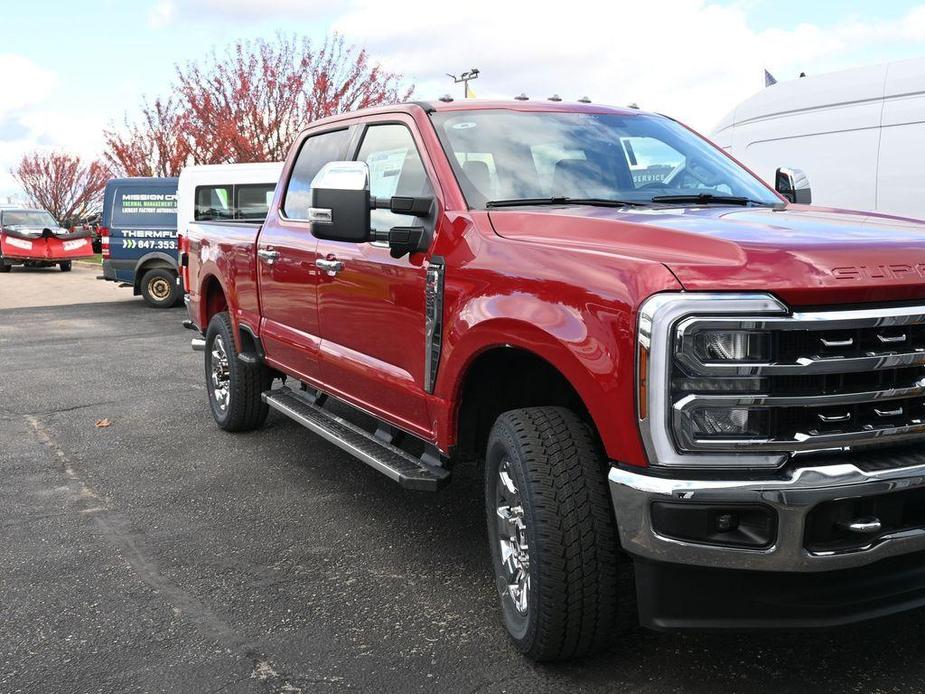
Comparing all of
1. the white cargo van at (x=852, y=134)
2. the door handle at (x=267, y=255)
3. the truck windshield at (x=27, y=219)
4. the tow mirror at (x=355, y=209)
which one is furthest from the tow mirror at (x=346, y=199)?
the truck windshield at (x=27, y=219)

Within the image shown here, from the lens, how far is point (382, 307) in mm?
4164

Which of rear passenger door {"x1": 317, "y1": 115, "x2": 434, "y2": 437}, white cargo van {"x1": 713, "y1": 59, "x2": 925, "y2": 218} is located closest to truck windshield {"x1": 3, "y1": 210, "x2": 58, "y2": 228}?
white cargo van {"x1": 713, "y1": 59, "x2": 925, "y2": 218}

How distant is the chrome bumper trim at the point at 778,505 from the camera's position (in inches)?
101

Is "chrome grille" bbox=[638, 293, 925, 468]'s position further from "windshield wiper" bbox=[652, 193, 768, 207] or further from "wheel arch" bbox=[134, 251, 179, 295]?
"wheel arch" bbox=[134, 251, 179, 295]

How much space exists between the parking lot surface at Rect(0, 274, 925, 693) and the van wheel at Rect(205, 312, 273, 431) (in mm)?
142

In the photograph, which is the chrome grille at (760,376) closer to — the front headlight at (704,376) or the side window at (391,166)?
the front headlight at (704,376)

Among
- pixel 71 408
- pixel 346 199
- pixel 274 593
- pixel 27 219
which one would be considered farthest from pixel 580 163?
pixel 27 219

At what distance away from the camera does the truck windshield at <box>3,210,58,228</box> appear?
27.4m

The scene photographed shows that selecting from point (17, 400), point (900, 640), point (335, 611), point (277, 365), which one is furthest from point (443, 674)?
point (17, 400)

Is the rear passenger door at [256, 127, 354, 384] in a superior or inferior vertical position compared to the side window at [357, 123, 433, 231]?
inferior

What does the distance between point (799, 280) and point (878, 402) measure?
0.44 m

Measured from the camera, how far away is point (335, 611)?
369 cm

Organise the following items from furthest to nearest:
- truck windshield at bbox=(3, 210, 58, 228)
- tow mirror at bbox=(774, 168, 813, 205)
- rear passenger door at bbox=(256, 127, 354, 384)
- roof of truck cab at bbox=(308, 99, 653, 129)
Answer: truck windshield at bbox=(3, 210, 58, 228), rear passenger door at bbox=(256, 127, 354, 384), tow mirror at bbox=(774, 168, 813, 205), roof of truck cab at bbox=(308, 99, 653, 129)

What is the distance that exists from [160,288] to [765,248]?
50.8 ft
